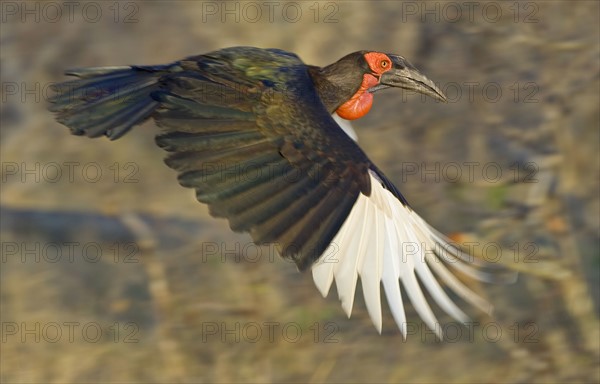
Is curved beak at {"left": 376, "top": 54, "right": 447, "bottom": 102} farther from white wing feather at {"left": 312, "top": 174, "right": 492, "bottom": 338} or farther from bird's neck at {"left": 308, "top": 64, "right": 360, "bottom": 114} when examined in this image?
white wing feather at {"left": 312, "top": 174, "right": 492, "bottom": 338}

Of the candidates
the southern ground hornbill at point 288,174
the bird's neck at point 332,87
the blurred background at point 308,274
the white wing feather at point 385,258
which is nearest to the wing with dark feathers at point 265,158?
the southern ground hornbill at point 288,174

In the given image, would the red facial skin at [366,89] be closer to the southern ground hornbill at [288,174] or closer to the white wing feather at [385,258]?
the southern ground hornbill at [288,174]

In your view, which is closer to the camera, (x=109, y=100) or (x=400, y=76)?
(x=109, y=100)

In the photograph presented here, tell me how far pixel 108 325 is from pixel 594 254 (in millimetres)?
2420

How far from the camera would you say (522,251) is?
7547mm

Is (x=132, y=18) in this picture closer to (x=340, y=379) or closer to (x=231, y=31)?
(x=231, y=31)

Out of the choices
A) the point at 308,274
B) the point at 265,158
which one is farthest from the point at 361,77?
the point at 308,274

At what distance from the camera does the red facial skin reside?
242 inches

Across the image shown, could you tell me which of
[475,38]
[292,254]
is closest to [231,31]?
[475,38]

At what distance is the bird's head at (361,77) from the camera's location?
20.1 feet

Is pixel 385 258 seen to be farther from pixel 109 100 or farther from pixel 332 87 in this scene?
pixel 109 100

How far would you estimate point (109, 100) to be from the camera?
5.92m

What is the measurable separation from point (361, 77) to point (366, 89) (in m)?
0.06

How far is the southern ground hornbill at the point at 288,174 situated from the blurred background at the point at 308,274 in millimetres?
1853
